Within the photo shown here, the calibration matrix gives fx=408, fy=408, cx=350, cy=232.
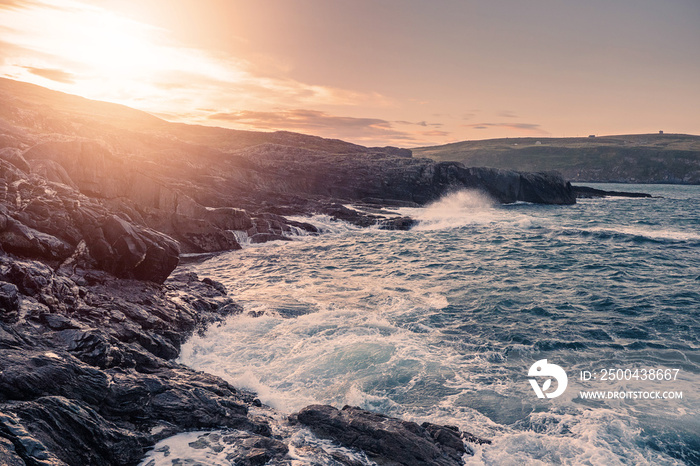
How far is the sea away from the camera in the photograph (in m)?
13.0

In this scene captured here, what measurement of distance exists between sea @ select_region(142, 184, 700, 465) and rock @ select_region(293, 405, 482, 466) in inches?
19.4

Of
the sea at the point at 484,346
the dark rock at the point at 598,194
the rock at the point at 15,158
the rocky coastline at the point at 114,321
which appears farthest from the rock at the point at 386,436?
the dark rock at the point at 598,194

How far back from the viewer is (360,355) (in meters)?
18.3

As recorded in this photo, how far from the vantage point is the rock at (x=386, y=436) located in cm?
1101

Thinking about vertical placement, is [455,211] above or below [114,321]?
above

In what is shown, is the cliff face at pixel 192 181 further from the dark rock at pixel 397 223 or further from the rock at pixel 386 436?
the rock at pixel 386 436

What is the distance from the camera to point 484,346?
19.4m

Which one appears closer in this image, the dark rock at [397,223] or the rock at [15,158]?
the rock at [15,158]

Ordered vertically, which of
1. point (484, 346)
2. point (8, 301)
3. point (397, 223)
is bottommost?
point (484, 346)

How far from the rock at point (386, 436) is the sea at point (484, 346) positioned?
49cm

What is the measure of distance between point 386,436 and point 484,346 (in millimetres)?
9631

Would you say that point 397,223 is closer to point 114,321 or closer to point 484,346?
point 484,346

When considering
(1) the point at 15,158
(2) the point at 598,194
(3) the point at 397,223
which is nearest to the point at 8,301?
(1) the point at 15,158

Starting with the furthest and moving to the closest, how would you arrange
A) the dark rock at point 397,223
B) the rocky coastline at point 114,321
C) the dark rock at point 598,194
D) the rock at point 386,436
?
the dark rock at point 598,194 < the dark rock at point 397,223 < the rock at point 386,436 < the rocky coastline at point 114,321
